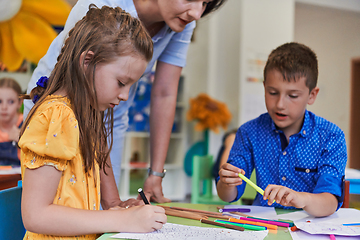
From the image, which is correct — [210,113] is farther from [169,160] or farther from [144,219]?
[144,219]

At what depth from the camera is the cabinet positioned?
3932 mm

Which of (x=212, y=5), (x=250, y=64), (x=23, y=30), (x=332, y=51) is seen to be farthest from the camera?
(x=332, y=51)

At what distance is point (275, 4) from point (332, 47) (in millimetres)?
1727

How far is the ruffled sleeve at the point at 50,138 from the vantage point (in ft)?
1.97

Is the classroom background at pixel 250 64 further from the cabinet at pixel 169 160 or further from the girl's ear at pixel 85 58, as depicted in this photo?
the girl's ear at pixel 85 58

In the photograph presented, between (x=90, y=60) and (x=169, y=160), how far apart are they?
360 centimetres

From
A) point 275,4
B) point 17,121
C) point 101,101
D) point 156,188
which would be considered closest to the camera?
point 101,101

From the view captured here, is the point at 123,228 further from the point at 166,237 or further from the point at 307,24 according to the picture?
the point at 307,24

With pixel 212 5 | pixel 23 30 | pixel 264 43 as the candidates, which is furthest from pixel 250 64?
pixel 212 5

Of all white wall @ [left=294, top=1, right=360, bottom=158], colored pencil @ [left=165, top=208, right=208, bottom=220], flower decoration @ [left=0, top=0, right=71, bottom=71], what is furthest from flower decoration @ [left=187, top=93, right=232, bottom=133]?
colored pencil @ [left=165, top=208, right=208, bottom=220]

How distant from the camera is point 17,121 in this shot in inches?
109

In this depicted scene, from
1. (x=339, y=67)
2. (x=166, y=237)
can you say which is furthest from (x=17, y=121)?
(x=339, y=67)

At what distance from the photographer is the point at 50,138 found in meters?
0.60

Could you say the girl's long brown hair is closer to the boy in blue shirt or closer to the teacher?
the teacher
